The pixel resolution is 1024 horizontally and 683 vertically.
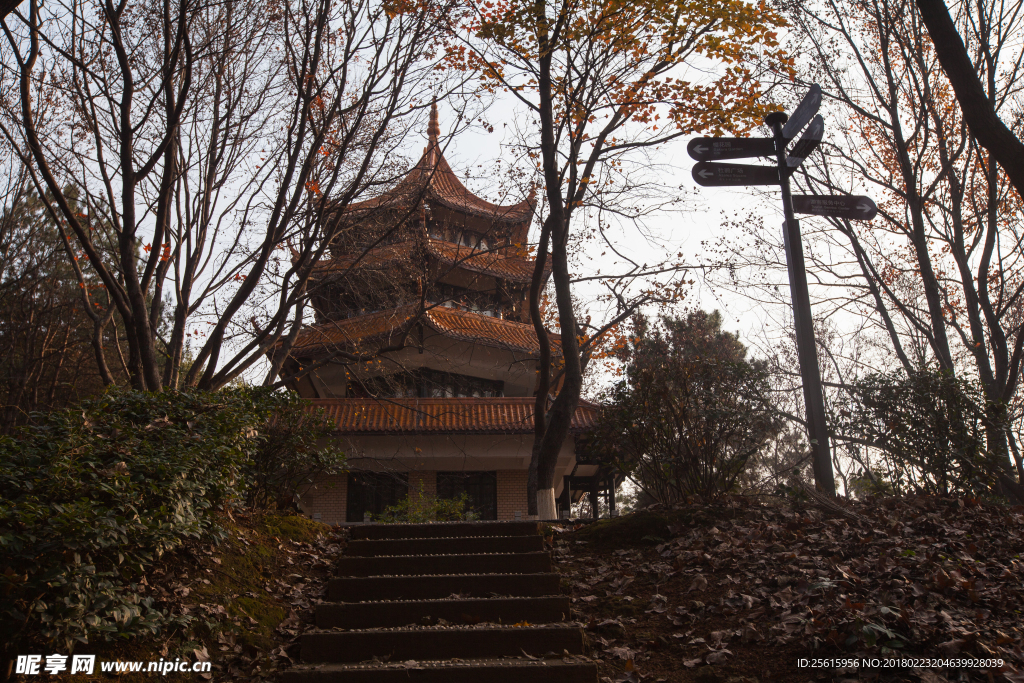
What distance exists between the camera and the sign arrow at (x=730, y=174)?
5.77 metres

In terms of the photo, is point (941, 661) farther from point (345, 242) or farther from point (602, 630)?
point (345, 242)

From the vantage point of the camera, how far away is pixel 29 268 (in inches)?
593

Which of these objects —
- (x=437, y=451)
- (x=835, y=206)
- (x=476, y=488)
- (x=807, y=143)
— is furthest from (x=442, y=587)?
(x=476, y=488)

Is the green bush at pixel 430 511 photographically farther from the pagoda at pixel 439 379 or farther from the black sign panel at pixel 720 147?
the black sign panel at pixel 720 147

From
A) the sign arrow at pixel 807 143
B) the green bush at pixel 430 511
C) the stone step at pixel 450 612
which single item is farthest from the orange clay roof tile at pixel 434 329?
the stone step at pixel 450 612

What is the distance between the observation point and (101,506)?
3.40 meters

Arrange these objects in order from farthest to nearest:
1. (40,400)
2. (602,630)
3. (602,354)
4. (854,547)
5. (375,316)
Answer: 1. (40,400)
2. (375,316)
3. (602,354)
4. (854,547)
5. (602,630)

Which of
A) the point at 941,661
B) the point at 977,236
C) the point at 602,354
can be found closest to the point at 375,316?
the point at 602,354

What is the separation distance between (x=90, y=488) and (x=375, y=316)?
11432 millimetres

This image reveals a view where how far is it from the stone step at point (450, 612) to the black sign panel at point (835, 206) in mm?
3878

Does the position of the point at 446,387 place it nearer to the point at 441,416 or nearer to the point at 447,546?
the point at 441,416

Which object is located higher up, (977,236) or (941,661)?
(977,236)

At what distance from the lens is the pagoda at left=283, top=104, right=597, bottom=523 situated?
1339 cm

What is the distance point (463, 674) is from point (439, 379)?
41.5 feet
